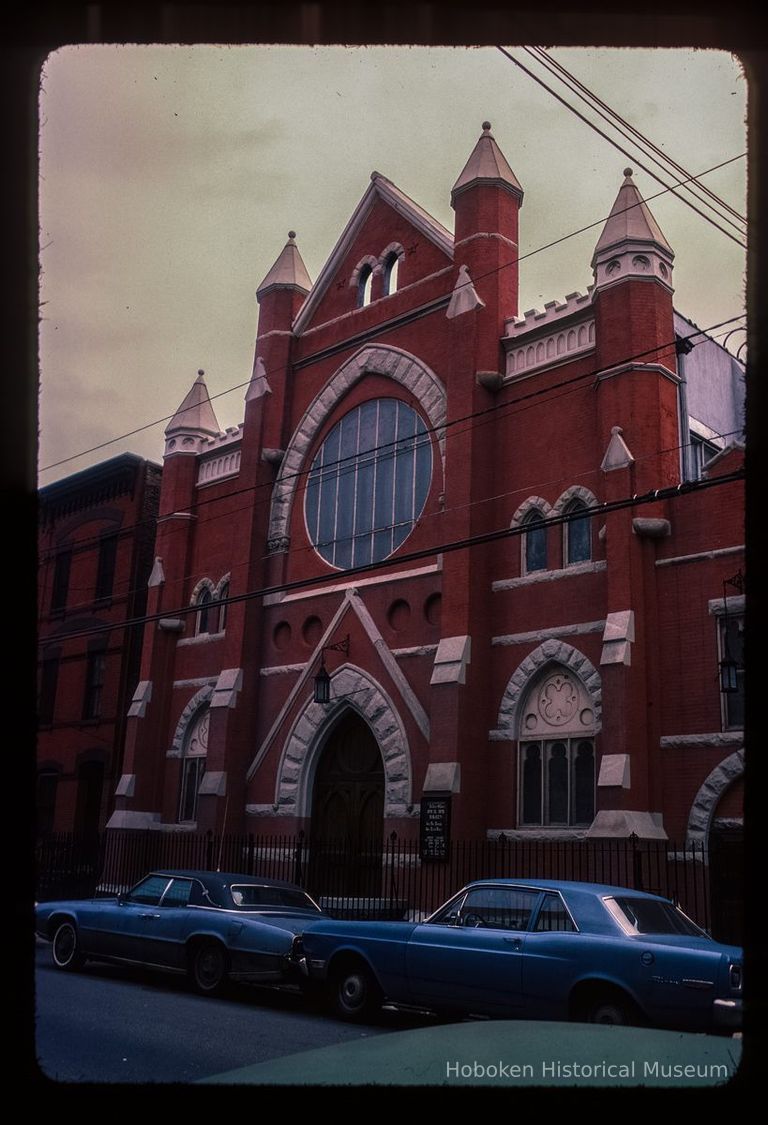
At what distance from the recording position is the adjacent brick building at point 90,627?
30641mm

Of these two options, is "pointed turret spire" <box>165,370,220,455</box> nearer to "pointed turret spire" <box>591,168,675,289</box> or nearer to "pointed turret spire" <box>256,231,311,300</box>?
"pointed turret spire" <box>256,231,311,300</box>

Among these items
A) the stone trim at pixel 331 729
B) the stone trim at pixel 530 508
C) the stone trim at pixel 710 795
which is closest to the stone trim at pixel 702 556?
the stone trim at pixel 530 508

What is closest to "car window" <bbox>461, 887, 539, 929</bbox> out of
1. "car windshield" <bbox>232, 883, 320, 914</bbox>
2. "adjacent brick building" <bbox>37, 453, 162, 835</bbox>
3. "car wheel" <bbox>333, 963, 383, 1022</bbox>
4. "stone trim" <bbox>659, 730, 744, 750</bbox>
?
"car wheel" <bbox>333, 963, 383, 1022</bbox>

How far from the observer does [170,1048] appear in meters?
8.62

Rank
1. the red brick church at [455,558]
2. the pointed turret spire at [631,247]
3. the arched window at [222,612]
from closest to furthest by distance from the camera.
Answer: the red brick church at [455,558]
the pointed turret spire at [631,247]
the arched window at [222,612]

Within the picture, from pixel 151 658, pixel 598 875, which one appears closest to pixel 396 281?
pixel 151 658

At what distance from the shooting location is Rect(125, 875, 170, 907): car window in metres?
13.6

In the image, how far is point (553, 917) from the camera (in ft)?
32.4

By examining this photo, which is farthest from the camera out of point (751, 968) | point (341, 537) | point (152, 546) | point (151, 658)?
point (152, 546)

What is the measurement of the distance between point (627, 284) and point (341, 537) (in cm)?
883

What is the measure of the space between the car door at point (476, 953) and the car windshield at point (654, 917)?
34.0 inches

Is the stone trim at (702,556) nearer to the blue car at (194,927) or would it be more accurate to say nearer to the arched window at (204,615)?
the blue car at (194,927)

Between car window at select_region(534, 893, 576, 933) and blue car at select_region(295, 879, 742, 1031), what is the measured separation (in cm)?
1

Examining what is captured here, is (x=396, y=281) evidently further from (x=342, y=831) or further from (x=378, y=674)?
(x=342, y=831)
